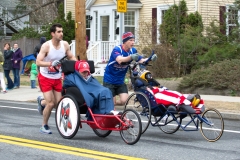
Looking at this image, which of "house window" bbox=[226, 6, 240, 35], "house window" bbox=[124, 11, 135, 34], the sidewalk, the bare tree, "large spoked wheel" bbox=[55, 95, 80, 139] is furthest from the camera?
the bare tree

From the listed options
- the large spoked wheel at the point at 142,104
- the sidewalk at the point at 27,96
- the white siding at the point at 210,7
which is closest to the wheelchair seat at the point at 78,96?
the large spoked wheel at the point at 142,104

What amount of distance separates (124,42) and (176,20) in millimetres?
15318

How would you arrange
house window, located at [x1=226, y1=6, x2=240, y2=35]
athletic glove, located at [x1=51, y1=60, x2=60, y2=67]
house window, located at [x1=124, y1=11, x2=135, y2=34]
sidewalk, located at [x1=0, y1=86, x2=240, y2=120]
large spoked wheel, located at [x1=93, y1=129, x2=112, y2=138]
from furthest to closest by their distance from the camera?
house window, located at [x1=124, y1=11, x2=135, y2=34], house window, located at [x1=226, y1=6, x2=240, y2=35], sidewalk, located at [x1=0, y1=86, x2=240, y2=120], large spoked wheel, located at [x1=93, y1=129, x2=112, y2=138], athletic glove, located at [x1=51, y1=60, x2=60, y2=67]

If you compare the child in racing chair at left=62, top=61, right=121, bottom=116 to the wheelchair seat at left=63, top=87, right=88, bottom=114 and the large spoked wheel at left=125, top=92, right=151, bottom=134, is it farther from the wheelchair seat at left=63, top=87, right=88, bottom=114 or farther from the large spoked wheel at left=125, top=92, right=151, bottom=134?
the large spoked wheel at left=125, top=92, right=151, bottom=134

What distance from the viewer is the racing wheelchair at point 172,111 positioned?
1004cm

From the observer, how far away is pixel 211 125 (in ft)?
32.4

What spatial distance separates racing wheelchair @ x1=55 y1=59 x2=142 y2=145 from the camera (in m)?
9.51

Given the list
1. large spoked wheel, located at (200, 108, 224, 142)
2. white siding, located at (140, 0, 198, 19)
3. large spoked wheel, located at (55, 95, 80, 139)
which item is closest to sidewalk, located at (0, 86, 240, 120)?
large spoked wheel, located at (200, 108, 224, 142)

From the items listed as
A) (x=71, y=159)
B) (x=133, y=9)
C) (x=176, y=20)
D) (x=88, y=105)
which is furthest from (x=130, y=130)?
(x=133, y=9)

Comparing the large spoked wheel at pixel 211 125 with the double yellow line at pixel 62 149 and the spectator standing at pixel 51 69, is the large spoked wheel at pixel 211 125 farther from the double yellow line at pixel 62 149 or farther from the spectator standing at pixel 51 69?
the spectator standing at pixel 51 69

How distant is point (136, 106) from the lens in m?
11.3

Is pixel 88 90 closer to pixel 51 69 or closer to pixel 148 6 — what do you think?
pixel 51 69

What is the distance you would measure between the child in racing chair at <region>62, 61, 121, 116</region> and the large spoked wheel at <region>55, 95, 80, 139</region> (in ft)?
0.50

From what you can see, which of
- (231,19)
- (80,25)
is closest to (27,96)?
(80,25)
